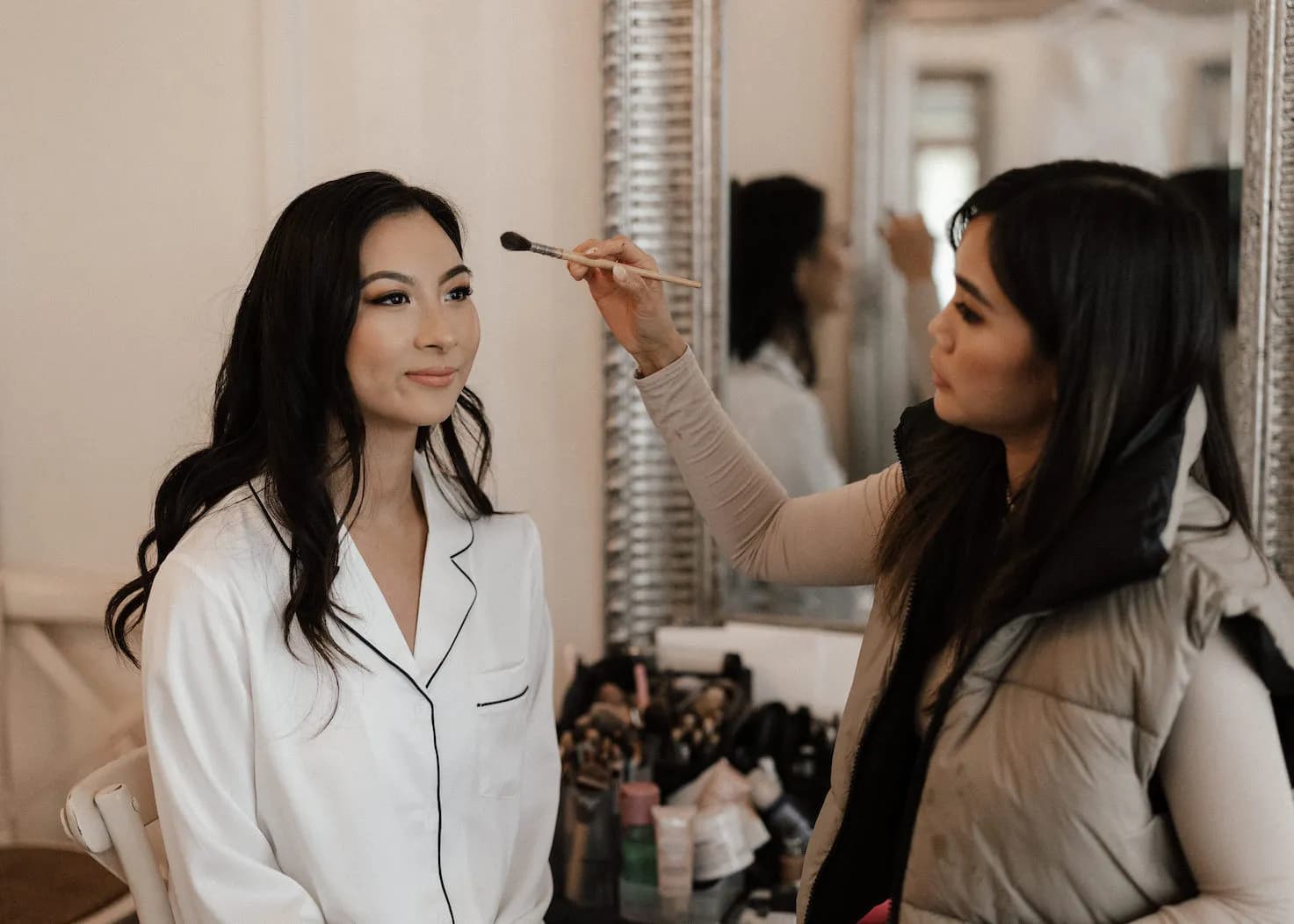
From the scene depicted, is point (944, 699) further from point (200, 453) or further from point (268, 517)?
point (200, 453)

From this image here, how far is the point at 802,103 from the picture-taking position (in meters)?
1.86

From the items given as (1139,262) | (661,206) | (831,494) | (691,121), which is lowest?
(831,494)

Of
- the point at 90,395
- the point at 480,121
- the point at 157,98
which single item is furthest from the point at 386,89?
the point at 90,395

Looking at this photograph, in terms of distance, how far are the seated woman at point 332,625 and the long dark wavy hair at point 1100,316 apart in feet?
1.98

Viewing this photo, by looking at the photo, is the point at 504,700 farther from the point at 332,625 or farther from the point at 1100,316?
the point at 1100,316

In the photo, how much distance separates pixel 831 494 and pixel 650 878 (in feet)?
2.07

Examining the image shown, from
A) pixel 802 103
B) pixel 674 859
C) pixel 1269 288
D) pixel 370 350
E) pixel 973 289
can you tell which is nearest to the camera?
pixel 973 289

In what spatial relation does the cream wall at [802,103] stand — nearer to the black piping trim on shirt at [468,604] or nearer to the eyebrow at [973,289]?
the black piping trim on shirt at [468,604]

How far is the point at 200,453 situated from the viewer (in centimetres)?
135

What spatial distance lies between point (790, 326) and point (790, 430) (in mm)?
160

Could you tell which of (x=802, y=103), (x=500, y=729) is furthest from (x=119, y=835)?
(x=802, y=103)

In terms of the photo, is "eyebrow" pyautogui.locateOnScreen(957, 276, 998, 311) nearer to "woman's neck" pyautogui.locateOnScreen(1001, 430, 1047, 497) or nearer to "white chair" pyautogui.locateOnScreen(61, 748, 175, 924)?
"woman's neck" pyautogui.locateOnScreen(1001, 430, 1047, 497)

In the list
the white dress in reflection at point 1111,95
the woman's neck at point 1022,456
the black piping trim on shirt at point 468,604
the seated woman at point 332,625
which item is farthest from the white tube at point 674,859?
the white dress in reflection at point 1111,95

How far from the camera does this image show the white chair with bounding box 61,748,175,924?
1260 millimetres
